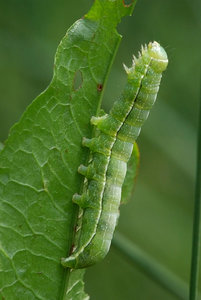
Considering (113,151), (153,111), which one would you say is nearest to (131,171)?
(113,151)

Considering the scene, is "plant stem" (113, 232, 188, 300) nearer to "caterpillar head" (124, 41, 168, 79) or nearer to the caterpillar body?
the caterpillar body

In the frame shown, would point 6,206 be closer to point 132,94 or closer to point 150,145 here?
point 132,94

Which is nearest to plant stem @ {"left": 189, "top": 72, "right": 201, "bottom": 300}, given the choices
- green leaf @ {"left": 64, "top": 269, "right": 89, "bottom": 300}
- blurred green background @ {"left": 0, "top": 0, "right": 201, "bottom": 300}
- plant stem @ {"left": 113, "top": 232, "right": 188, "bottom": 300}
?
green leaf @ {"left": 64, "top": 269, "right": 89, "bottom": 300}

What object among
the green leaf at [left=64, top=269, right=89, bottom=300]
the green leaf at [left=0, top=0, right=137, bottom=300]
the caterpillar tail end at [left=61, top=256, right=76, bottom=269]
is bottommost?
the green leaf at [left=64, top=269, right=89, bottom=300]

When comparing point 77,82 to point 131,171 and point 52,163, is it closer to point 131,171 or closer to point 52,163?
point 131,171

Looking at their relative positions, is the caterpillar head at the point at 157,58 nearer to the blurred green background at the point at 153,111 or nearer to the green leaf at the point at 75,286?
the green leaf at the point at 75,286

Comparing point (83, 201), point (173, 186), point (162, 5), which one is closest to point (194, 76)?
point (162, 5)
